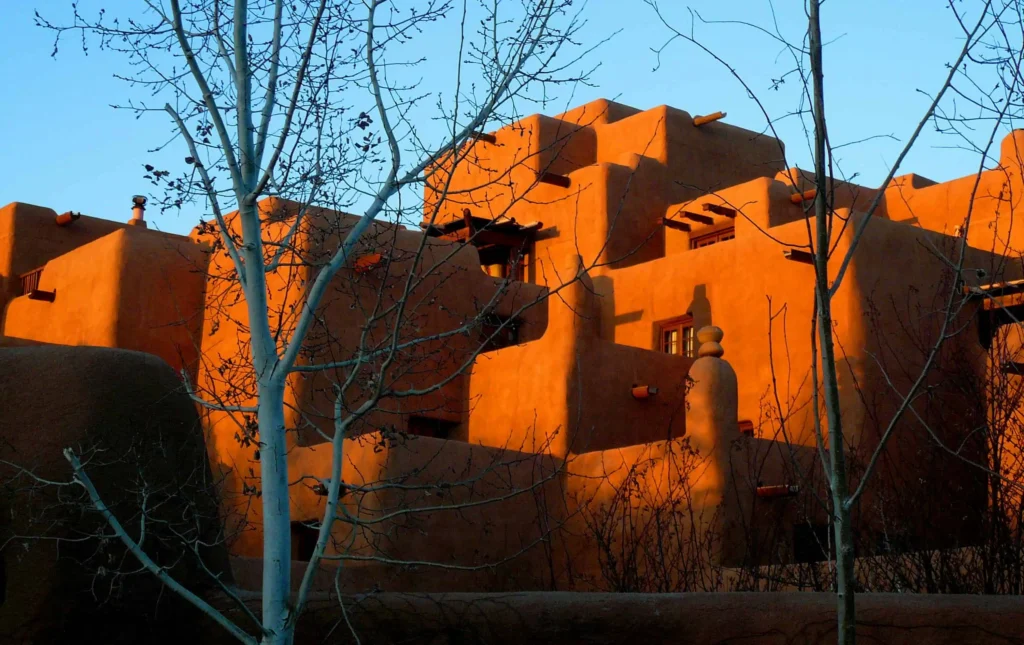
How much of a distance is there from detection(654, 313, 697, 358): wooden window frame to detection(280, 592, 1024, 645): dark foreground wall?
40.5 ft

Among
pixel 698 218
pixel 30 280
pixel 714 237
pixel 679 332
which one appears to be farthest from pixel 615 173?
pixel 30 280

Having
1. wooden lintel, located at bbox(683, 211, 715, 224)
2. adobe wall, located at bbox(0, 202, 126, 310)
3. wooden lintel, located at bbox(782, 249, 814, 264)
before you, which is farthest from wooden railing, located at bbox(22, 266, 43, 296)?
wooden lintel, located at bbox(782, 249, 814, 264)

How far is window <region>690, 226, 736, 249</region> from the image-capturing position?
79.4ft

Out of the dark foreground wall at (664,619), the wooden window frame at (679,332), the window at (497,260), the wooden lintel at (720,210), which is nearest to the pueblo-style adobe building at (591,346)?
the wooden window frame at (679,332)

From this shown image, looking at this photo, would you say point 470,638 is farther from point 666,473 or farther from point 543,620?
point 666,473

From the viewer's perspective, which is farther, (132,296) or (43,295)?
(43,295)

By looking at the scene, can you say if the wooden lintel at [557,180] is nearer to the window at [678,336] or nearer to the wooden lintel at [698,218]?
the wooden lintel at [698,218]

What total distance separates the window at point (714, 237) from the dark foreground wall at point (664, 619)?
52.3 ft

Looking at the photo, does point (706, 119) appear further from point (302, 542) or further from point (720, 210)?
point (302, 542)

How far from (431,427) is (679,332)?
4331 millimetres

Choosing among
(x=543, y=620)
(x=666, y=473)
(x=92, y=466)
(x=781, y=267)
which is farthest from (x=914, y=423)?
(x=92, y=466)

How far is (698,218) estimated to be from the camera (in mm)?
23766

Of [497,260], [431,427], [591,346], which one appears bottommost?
[431,427]

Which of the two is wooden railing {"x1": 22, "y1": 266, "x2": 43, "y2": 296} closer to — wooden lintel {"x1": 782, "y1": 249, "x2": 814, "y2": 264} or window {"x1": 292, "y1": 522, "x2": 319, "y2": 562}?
window {"x1": 292, "y1": 522, "x2": 319, "y2": 562}
